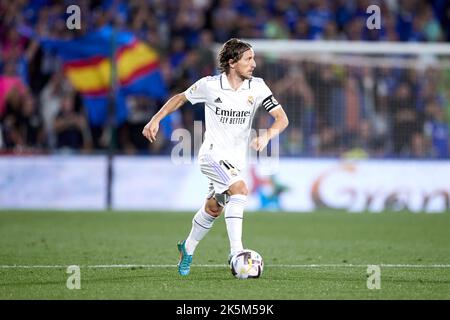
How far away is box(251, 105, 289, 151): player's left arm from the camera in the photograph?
9.94 meters

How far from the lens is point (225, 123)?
10.5 m

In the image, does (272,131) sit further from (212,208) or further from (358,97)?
(358,97)

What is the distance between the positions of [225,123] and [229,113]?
0.37ft

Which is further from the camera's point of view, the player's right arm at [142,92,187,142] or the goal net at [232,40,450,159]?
the goal net at [232,40,450,159]

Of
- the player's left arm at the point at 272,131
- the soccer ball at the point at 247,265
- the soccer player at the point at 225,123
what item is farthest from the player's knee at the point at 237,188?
the soccer ball at the point at 247,265

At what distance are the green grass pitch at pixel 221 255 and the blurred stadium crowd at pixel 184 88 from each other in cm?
224

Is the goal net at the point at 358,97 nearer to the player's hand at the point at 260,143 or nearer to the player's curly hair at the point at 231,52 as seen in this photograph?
the player's curly hair at the point at 231,52

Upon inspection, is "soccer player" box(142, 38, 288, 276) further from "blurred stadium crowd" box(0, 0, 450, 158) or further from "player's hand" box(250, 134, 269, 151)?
"blurred stadium crowd" box(0, 0, 450, 158)

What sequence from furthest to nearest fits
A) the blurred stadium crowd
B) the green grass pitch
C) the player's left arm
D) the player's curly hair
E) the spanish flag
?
the spanish flag → the blurred stadium crowd → the player's curly hair → the player's left arm → the green grass pitch

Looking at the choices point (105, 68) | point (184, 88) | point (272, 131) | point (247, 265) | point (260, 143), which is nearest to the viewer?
point (247, 265)

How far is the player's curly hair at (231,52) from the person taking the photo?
10453 mm

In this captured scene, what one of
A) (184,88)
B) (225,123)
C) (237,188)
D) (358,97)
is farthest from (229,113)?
(358,97)

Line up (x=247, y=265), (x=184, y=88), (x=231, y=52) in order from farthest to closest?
(x=184, y=88), (x=231, y=52), (x=247, y=265)

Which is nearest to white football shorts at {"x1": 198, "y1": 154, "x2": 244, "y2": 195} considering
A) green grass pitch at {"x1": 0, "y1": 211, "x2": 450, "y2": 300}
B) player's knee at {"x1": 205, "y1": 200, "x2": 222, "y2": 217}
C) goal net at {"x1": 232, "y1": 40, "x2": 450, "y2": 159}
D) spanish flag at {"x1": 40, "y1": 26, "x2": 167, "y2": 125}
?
player's knee at {"x1": 205, "y1": 200, "x2": 222, "y2": 217}
